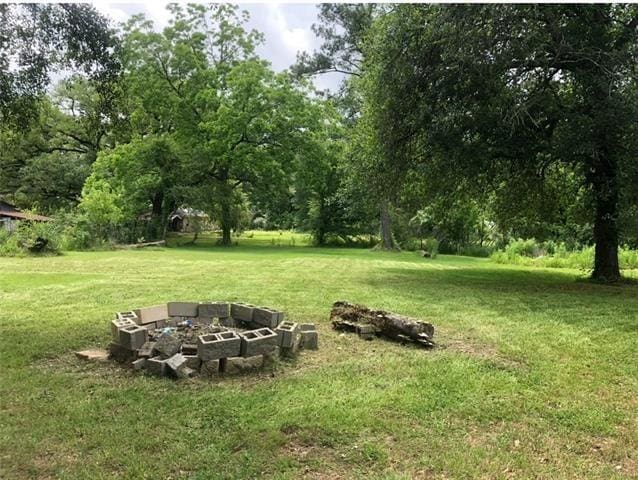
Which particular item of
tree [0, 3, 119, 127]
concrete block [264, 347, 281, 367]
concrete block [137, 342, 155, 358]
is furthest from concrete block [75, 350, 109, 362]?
tree [0, 3, 119, 127]

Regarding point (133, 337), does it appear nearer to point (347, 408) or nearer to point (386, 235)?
point (347, 408)

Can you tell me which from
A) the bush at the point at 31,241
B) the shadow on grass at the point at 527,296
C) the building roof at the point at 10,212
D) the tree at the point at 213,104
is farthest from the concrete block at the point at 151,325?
the building roof at the point at 10,212

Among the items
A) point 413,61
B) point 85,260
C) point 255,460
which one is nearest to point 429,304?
point 413,61

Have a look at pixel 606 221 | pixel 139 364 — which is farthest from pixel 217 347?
pixel 606 221

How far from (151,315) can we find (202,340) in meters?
1.28

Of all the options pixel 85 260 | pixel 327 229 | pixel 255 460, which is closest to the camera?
pixel 255 460

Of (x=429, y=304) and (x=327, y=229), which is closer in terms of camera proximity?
(x=429, y=304)

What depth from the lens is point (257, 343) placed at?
4.16 meters

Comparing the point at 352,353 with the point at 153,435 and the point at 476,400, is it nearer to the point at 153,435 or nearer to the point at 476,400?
the point at 476,400

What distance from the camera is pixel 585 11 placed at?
8.76 meters

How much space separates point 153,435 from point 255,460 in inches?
28.2

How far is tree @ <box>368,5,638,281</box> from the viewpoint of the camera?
8.27 metres

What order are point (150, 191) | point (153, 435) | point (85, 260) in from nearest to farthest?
1. point (153, 435)
2. point (85, 260)
3. point (150, 191)

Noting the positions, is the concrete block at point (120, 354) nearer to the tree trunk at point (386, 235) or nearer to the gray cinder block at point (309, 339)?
the gray cinder block at point (309, 339)
